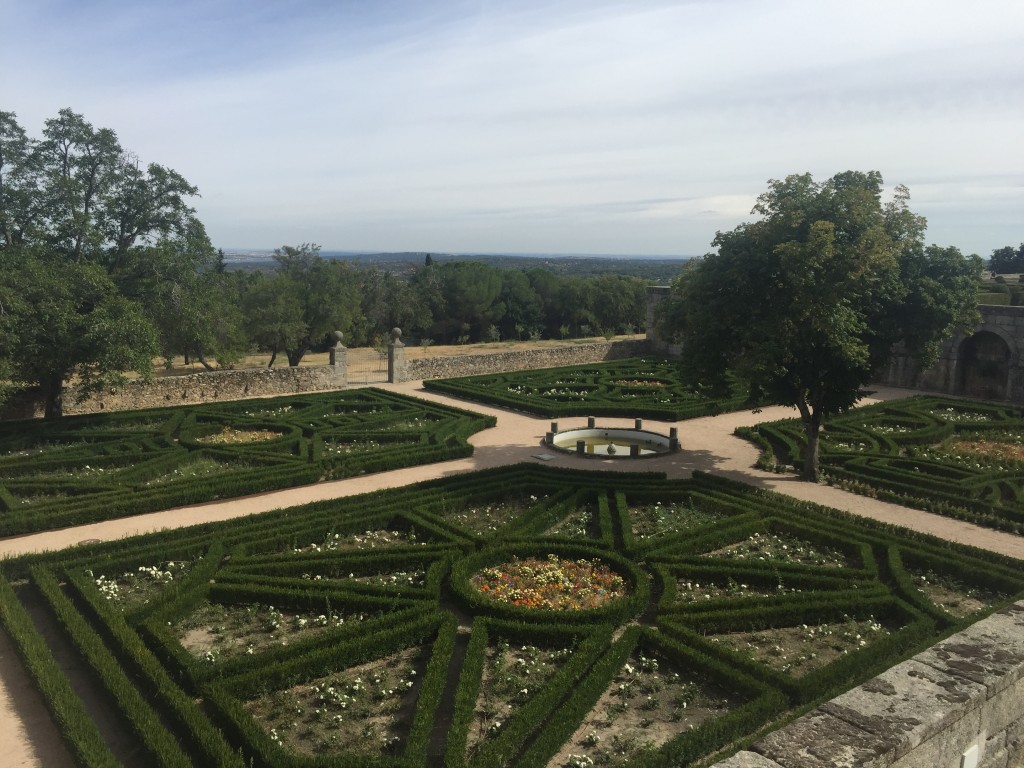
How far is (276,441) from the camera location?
18.9 m

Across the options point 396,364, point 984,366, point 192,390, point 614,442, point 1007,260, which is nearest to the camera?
point 614,442

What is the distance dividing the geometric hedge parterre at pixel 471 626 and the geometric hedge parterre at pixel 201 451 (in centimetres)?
235

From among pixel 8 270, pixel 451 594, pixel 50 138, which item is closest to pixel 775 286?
pixel 451 594

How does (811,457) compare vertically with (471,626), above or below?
above

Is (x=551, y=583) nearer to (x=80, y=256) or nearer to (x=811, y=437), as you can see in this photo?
(x=811, y=437)

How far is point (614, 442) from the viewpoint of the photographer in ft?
68.5

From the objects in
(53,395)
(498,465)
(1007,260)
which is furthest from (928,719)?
(1007,260)

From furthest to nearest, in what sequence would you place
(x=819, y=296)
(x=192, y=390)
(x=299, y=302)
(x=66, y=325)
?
(x=299, y=302), (x=192, y=390), (x=66, y=325), (x=819, y=296)

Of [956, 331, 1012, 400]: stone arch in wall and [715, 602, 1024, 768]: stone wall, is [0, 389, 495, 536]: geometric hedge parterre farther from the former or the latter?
[956, 331, 1012, 400]: stone arch in wall

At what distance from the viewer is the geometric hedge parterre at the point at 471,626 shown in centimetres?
730

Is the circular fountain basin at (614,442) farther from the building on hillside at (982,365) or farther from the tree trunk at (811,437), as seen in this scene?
the building on hillside at (982,365)

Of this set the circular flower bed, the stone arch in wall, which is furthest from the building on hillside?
the circular flower bed

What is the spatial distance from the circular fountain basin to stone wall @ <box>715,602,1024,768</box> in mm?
13254

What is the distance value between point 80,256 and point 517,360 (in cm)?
1738
